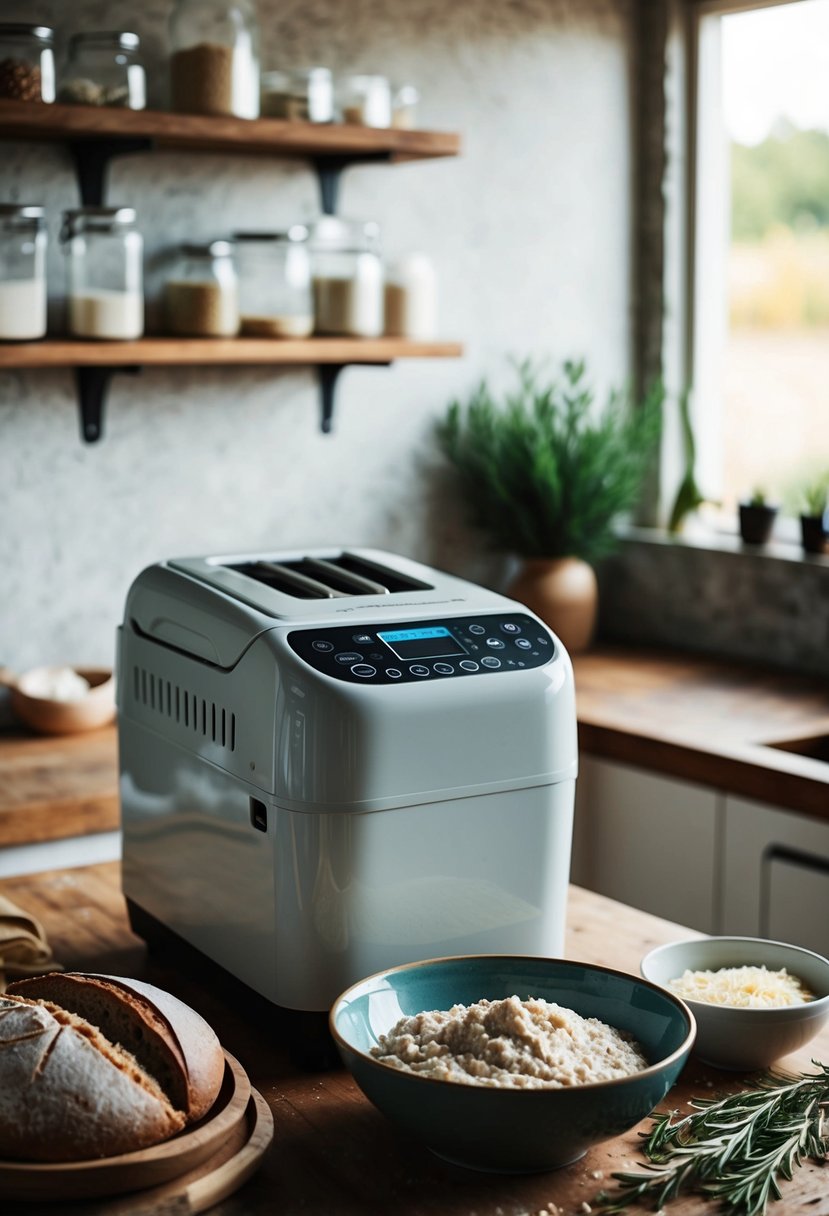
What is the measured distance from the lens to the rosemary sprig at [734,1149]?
93cm

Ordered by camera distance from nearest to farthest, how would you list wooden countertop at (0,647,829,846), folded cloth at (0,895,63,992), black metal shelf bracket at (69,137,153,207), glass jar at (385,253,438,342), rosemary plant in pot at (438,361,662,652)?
1. folded cloth at (0,895,63,992)
2. wooden countertop at (0,647,829,846)
3. black metal shelf bracket at (69,137,153,207)
4. glass jar at (385,253,438,342)
5. rosemary plant in pot at (438,361,662,652)

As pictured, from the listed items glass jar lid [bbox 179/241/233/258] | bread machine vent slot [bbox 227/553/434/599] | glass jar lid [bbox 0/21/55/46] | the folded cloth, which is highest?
glass jar lid [bbox 0/21/55/46]

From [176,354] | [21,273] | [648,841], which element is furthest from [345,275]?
[648,841]

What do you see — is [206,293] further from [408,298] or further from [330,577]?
[330,577]

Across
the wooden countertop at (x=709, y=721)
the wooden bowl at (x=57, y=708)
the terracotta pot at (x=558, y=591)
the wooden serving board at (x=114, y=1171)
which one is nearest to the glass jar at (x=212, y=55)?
the wooden bowl at (x=57, y=708)

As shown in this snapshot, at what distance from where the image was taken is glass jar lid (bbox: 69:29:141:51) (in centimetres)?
224

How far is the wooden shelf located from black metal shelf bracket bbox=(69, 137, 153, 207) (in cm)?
26

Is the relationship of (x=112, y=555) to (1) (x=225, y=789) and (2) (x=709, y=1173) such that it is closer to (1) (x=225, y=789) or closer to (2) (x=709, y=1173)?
(1) (x=225, y=789)

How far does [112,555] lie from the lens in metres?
2.61

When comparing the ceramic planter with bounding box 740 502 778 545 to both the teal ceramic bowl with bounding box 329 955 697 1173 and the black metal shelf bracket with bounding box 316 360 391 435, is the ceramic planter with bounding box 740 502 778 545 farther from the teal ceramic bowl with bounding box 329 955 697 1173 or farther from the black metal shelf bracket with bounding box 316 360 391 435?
the teal ceramic bowl with bounding box 329 955 697 1173

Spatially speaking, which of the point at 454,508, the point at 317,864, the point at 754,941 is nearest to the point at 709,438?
the point at 454,508

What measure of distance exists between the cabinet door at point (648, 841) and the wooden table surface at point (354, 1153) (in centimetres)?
102

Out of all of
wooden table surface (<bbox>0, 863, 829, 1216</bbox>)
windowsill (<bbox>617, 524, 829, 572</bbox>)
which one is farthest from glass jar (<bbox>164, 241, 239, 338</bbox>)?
wooden table surface (<bbox>0, 863, 829, 1216</bbox>)

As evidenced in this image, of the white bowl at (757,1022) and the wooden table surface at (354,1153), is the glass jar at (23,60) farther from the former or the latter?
the white bowl at (757,1022)
